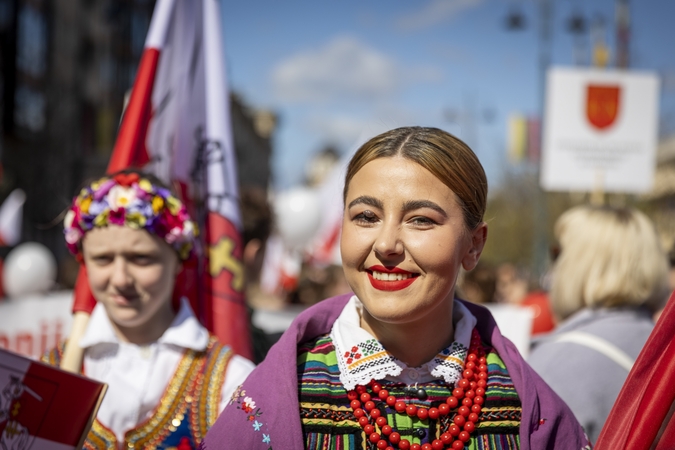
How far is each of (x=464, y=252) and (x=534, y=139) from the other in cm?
1655

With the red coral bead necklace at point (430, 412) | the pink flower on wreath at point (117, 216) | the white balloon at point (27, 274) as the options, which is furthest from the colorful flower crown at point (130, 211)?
the white balloon at point (27, 274)

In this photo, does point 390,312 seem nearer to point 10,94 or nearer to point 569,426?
point 569,426

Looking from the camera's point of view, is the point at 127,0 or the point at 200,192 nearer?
the point at 200,192

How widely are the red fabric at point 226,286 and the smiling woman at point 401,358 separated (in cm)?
147

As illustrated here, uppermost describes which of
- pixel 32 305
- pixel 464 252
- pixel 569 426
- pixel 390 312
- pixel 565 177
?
pixel 565 177

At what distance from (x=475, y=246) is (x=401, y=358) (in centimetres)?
37

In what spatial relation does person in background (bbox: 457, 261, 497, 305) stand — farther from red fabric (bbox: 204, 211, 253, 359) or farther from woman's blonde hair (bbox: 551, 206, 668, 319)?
red fabric (bbox: 204, 211, 253, 359)

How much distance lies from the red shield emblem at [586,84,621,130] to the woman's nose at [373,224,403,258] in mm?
4707

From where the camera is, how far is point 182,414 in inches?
101

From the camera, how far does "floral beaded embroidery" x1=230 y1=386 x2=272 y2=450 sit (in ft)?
5.86

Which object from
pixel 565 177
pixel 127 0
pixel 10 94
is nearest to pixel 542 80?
pixel 565 177

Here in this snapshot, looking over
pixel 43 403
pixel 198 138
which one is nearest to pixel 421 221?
pixel 43 403

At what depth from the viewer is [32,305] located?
584cm

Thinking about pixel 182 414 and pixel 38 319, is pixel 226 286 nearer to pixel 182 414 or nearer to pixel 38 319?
pixel 182 414
